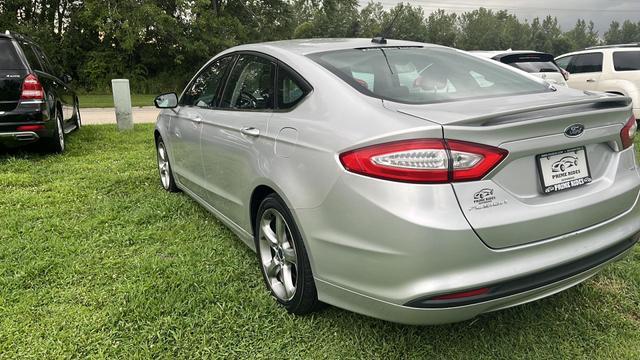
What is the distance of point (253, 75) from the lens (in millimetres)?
3211

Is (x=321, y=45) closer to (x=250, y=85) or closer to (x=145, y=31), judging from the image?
(x=250, y=85)

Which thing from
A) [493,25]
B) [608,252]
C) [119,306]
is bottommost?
[119,306]

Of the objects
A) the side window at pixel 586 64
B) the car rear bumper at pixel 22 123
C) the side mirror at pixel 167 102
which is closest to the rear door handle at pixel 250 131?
the side mirror at pixel 167 102

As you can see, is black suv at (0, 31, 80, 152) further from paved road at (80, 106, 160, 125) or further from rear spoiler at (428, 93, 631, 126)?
rear spoiler at (428, 93, 631, 126)

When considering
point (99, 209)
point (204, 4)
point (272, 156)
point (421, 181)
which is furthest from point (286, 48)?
point (204, 4)

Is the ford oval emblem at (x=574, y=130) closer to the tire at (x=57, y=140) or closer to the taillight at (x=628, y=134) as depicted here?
the taillight at (x=628, y=134)

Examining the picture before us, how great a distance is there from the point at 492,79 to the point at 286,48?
122 centimetres

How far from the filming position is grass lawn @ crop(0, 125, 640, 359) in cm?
246

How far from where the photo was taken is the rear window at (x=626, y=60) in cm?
927

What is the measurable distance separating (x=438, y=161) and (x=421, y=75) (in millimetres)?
998

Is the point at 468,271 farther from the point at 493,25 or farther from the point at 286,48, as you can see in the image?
the point at 493,25

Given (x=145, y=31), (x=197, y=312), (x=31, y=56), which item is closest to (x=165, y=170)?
(x=197, y=312)

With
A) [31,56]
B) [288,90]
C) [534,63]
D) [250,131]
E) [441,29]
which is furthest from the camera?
[441,29]

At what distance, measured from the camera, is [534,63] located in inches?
348
